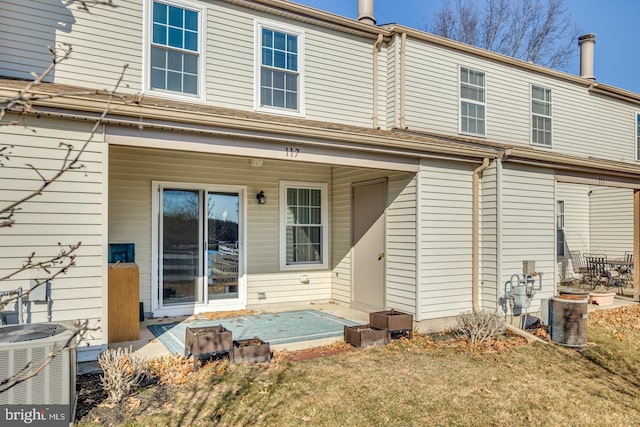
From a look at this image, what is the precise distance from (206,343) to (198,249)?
2.99 metres

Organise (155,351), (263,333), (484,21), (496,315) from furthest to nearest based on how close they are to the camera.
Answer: (484,21) → (496,315) → (263,333) → (155,351)

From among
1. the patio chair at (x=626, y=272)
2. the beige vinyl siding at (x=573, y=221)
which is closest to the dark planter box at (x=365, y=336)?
the patio chair at (x=626, y=272)

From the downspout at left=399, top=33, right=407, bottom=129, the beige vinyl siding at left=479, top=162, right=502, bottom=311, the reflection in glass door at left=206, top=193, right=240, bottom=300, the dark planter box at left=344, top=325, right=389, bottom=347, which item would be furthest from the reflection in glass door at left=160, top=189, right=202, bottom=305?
the beige vinyl siding at left=479, top=162, right=502, bottom=311

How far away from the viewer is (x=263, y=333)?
6.44 metres

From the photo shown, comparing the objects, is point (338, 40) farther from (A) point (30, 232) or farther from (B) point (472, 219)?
(A) point (30, 232)

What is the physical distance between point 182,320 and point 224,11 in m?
5.45

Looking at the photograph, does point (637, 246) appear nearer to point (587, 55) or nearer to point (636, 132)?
point (636, 132)

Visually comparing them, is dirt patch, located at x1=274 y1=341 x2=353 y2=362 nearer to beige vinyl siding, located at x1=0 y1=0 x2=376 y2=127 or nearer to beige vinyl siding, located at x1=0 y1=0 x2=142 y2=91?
beige vinyl siding, located at x1=0 y1=0 x2=376 y2=127

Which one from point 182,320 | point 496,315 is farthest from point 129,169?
point 496,315

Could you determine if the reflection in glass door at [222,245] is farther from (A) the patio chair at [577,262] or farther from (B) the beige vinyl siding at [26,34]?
(A) the patio chair at [577,262]

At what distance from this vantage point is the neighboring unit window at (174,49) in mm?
7066

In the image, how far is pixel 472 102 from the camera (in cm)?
1004

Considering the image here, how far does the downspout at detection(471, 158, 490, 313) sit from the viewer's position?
7.47 meters

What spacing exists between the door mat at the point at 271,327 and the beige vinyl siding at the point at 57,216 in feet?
4.88
